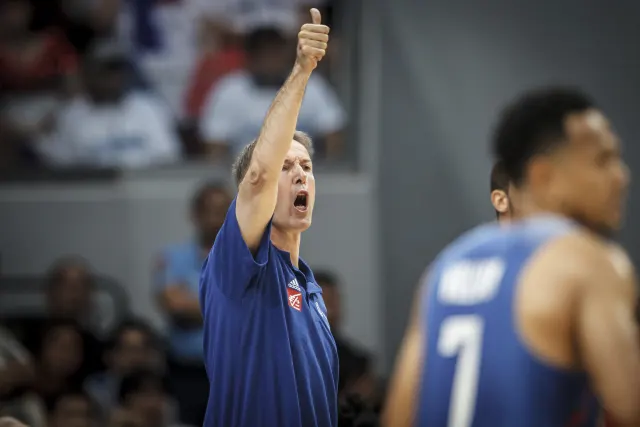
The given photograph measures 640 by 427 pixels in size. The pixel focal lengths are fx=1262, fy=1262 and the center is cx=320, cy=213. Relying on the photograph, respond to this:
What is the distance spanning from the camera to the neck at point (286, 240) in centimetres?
455

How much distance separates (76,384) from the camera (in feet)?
26.6

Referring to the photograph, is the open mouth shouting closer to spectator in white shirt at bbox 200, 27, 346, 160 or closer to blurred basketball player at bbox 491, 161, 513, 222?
blurred basketball player at bbox 491, 161, 513, 222

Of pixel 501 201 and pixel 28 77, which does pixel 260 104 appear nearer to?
pixel 28 77

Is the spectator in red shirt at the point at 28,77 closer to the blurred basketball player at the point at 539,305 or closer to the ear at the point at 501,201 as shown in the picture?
the ear at the point at 501,201

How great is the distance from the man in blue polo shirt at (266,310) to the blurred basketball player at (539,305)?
2.89 ft

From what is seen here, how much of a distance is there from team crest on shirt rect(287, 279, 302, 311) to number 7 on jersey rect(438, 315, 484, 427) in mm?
1227

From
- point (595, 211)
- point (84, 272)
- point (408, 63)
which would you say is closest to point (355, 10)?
point (408, 63)

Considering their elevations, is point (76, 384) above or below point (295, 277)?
below

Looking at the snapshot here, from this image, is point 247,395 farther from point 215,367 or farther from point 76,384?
point 76,384

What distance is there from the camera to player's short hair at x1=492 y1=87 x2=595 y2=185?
3355 mm

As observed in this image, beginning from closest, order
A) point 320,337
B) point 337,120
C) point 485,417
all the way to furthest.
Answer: point 485,417 → point 320,337 → point 337,120

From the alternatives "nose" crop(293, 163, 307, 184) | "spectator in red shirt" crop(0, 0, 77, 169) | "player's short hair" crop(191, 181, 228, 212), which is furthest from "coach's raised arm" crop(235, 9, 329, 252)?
"spectator in red shirt" crop(0, 0, 77, 169)

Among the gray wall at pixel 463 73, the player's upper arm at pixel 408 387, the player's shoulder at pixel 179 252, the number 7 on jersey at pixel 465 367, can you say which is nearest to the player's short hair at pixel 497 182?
the player's upper arm at pixel 408 387

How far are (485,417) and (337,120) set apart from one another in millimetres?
5926
